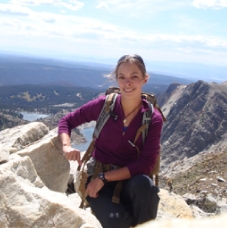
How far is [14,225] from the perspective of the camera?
5.68 m

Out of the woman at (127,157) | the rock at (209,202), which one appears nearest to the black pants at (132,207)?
the woman at (127,157)

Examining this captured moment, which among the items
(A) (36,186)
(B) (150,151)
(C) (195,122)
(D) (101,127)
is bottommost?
(C) (195,122)

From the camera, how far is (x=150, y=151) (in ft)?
19.2

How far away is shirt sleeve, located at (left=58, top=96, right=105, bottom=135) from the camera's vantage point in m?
6.53

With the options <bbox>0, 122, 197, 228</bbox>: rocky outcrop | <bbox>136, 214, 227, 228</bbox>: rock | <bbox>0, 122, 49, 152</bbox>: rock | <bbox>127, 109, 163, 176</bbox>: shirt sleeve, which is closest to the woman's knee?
<bbox>127, 109, 163, 176</bbox>: shirt sleeve

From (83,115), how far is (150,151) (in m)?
1.66

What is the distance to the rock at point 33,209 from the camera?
5586mm

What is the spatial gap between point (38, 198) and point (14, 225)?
1.88 feet

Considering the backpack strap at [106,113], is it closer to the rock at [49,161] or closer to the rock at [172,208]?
the rock at [49,161]

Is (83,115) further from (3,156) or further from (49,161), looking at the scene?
(49,161)

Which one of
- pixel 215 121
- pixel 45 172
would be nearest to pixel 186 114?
pixel 215 121

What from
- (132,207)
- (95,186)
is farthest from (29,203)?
(132,207)

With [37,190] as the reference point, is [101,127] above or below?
above

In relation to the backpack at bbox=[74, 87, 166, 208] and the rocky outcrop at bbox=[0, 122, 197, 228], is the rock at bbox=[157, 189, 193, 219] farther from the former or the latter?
the backpack at bbox=[74, 87, 166, 208]
